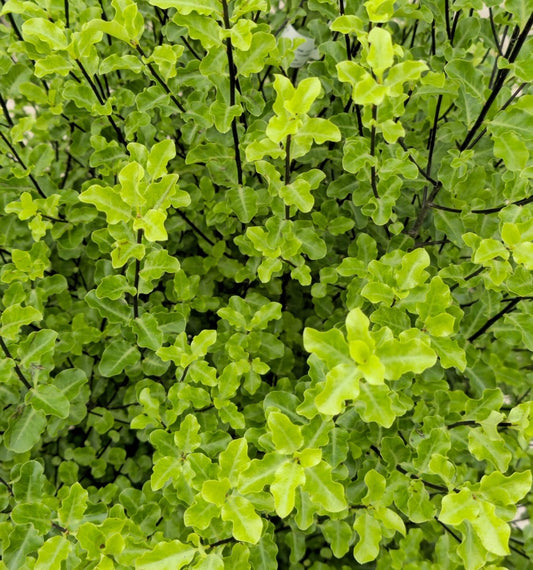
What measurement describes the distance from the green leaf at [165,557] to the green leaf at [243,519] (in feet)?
0.21

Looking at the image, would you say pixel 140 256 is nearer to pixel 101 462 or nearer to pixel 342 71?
pixel 342 71

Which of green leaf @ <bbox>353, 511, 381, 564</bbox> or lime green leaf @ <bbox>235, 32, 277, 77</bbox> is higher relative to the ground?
lime green leaf @ <bbox>235, 32, 277, 77</bbox>

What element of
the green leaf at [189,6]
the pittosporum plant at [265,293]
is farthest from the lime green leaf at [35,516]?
the green leaf at [189,6]

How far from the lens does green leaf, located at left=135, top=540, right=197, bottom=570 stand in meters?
0.53

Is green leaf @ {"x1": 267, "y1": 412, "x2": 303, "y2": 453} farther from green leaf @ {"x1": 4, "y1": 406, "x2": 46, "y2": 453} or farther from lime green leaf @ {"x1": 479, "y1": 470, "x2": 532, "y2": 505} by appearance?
green leaf @ {"x1": 4, "y1": 406, "x2": 46, "y2": 453}

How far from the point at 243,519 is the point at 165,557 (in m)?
0.09

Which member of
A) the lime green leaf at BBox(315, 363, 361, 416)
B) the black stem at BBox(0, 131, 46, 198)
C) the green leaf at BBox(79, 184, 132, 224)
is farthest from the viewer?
the black stem at BBox(0, 131, 46, 198)

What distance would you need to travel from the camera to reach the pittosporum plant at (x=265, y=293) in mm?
537

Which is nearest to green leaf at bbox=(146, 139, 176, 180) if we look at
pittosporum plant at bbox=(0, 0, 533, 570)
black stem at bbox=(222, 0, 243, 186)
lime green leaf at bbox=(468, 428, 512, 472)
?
pittosporum plant at bbox=(0, 0, 533, 570)

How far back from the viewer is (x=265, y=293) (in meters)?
0.88

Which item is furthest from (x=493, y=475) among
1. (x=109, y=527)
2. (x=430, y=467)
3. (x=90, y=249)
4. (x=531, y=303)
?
(x=90, y=249)

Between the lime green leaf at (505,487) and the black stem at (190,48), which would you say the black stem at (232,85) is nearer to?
the black stem at (190,48)

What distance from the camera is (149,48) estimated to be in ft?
2.97

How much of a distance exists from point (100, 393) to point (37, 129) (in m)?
0.43
